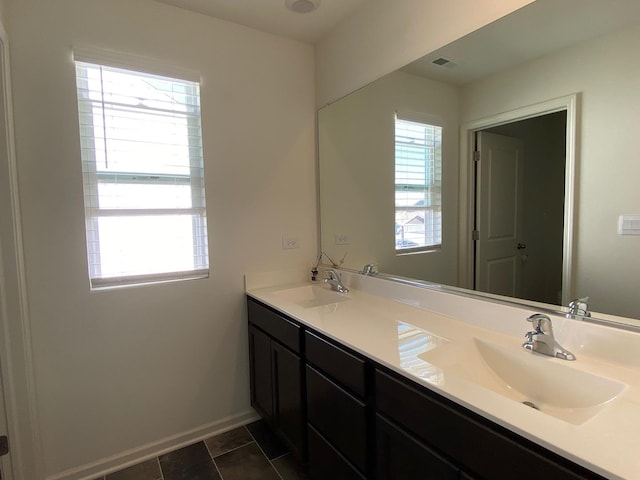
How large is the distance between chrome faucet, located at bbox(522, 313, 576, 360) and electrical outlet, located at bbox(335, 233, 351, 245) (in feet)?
4.35

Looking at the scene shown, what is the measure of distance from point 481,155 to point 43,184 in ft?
6.98

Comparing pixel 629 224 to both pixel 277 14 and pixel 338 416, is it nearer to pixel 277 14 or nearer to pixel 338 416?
pixel 338 416

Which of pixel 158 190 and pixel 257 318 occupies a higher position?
pixel 158 190

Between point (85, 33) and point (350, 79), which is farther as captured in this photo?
point (350, 79)

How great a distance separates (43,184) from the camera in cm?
170

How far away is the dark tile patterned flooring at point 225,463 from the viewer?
6.03 ft

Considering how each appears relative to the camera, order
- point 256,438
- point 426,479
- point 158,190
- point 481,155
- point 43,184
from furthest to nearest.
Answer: point 256,438, point 158,190, point 43,184, point 481,155, point 426,479

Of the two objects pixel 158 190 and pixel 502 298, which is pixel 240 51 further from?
pixel 502 298

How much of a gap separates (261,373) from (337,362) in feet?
2.93

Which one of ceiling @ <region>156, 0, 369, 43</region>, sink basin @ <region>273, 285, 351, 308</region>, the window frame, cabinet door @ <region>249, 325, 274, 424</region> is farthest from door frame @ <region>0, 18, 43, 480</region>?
the window frame

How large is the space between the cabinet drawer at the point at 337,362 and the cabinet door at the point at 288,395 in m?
0.17

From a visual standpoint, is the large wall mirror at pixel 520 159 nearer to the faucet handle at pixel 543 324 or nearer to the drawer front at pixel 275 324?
the faucet handle at pixel 543 324

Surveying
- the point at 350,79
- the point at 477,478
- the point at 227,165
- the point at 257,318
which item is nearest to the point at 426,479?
the point at 477,478

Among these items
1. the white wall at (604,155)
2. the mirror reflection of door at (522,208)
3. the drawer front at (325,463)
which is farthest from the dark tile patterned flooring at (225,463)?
the white wall at (604,155)
